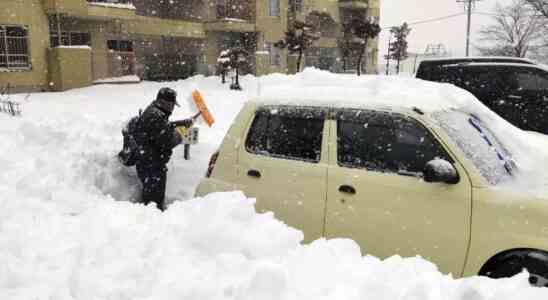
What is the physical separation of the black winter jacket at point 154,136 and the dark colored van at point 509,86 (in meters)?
5.78

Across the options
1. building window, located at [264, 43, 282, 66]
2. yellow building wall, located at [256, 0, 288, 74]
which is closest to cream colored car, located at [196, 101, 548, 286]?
yellow building wall, located at [256, 0, 288, 74]

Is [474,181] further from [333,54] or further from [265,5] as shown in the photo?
[333,54]

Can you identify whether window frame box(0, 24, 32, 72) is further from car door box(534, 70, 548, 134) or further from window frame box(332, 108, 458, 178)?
window frame box(332, 108, 458, 178)

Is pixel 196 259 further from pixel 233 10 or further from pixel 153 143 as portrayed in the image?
pixel 233 10

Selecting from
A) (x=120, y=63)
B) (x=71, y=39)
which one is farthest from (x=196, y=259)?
(x=120, y=63)

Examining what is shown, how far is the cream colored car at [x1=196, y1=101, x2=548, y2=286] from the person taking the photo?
11.3 feet

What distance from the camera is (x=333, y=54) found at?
1718 inches

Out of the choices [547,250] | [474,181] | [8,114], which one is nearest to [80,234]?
[474,181]

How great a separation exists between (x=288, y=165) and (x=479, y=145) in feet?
5.04

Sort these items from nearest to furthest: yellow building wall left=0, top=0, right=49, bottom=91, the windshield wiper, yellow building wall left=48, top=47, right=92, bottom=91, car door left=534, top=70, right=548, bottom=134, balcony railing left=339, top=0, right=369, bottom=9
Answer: the windshield wiper, car door left=534, top=70, right=548, bottom=134, yellow building wall left=0, top=0, right=49, bottom=91, yellow building wall left=48, top=47, right=92, bottom=91, balcony railing left=339, top=0, right=369, bottom=9

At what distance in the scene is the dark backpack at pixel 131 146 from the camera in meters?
6.00

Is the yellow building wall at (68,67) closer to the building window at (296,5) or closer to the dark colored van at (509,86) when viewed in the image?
the dark colored van at (509,86)

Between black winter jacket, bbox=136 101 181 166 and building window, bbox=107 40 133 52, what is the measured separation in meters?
21.0

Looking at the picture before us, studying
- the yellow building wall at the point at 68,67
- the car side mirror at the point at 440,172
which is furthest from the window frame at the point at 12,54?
the car side mirror at the point at 440,172
